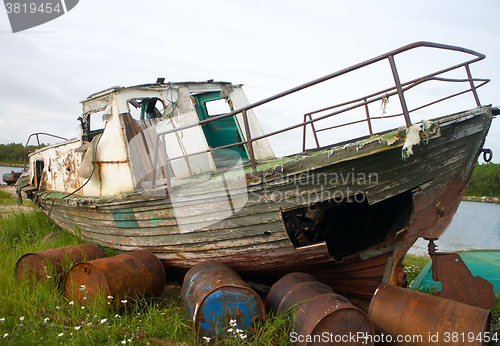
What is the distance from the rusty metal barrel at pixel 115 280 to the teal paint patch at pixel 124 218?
599mm

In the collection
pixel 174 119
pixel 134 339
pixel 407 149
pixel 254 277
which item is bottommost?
pixel 254 277

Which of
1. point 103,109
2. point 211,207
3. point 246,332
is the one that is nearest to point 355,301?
point 246,332

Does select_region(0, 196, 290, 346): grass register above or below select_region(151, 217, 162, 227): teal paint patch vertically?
below

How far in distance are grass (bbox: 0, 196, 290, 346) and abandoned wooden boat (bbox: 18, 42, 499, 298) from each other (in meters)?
0.98

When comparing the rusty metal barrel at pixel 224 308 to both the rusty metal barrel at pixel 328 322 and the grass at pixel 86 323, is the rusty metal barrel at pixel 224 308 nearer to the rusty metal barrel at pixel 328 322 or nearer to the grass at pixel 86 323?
the grass at pixel 86 323

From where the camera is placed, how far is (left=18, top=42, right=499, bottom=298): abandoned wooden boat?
11.7 feet

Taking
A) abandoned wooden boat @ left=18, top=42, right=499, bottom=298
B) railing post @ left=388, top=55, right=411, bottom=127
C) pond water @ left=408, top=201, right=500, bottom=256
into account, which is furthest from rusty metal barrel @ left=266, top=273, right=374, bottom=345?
pond water @ left=408, top=201, right=500, bottom=256

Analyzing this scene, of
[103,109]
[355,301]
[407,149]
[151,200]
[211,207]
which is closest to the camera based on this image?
[407,149]

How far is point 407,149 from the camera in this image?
10.7 feet

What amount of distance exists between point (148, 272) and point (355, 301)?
296cm

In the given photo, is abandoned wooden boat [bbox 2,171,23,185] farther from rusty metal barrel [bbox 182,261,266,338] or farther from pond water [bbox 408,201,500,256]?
pond water [bbox 408,201,500,256]

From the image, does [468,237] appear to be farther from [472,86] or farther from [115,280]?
[115,280]

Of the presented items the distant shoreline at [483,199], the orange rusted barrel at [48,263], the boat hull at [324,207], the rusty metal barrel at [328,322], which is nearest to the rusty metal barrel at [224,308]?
the rusty metal barrel at [328,322]

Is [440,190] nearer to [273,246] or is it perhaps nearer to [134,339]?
[273,246]
